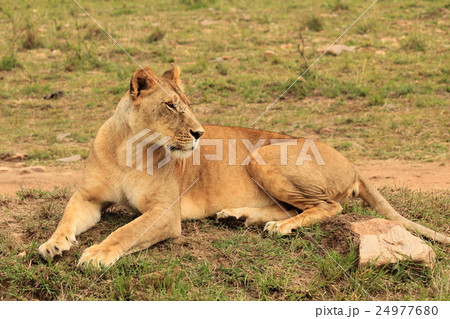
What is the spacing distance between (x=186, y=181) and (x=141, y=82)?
86 cm

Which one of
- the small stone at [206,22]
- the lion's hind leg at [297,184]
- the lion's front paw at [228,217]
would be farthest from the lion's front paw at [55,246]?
the small stone at [206,22]

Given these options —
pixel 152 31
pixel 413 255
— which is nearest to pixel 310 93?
pixel 152 31

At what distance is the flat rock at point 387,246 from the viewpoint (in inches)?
132

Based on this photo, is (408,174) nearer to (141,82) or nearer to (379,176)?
(379,176)

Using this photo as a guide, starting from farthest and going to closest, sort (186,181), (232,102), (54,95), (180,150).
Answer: (54,95) < (232,102) < (186,181) < (180,150)

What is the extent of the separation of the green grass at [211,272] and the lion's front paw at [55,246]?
5 cm

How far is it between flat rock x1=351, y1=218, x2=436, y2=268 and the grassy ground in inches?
2.8

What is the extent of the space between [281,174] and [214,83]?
502 centimetres

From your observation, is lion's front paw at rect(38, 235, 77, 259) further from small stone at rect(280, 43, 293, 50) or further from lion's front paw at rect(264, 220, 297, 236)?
small stone at rect(280, 43, 293, 50)

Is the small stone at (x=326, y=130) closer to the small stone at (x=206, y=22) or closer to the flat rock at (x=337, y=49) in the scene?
the flat rock at (x=337, y=49)

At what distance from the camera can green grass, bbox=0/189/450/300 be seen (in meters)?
3.07

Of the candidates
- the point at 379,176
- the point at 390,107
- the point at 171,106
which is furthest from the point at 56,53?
the point at 171,106

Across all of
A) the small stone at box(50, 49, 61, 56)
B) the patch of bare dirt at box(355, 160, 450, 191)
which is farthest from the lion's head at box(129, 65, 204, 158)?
the small stone at box(50, 49, 61, 56)

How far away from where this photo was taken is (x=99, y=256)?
3.25 meters
